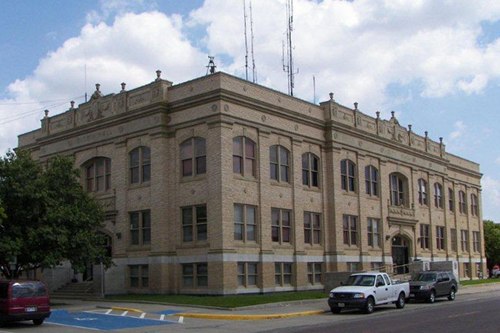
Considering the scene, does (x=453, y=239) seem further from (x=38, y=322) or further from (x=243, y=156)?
(x=38, y=322)

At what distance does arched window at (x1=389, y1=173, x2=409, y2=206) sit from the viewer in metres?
50.1

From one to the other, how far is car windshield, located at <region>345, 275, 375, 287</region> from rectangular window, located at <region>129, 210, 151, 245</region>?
12.7 meters

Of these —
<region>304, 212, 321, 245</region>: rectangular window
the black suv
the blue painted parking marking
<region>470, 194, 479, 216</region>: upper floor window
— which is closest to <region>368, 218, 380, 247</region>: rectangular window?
<region>304, 212, 321, 245</region>: rectangular window

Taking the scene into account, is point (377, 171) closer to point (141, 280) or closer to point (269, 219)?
point (269, 219)

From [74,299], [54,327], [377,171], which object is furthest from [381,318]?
[377,171]

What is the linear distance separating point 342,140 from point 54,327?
25.4 meters

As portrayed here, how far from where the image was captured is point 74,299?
36.7 metres

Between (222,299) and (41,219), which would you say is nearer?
(41,219)

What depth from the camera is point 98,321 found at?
2497 centimetres

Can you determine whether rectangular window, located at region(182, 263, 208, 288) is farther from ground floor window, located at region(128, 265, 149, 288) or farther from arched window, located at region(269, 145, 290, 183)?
arched window, located at region(269, 145, 290, 183)

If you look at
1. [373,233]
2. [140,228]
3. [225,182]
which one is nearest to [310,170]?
[373,233]

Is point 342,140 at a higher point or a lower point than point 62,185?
higher

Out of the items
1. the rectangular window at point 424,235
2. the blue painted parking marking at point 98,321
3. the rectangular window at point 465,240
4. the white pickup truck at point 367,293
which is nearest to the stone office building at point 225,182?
the rectangular window at point 424,235

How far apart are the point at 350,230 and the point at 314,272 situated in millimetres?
4719
